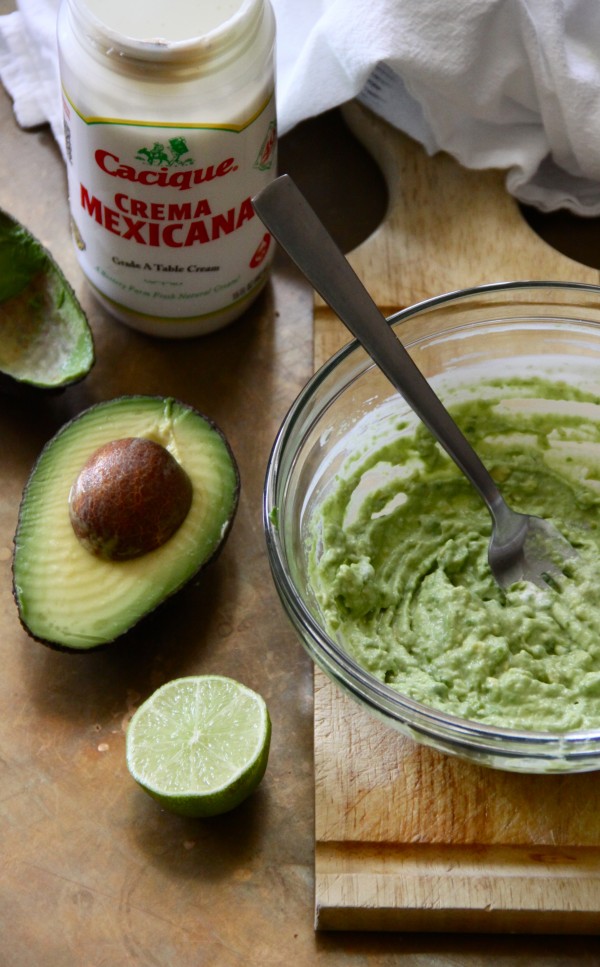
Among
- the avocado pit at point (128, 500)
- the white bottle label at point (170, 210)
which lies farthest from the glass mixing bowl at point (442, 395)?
the white bottle label at point (170, 210)

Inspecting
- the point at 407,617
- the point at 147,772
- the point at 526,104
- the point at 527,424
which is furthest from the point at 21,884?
the point at 526,104

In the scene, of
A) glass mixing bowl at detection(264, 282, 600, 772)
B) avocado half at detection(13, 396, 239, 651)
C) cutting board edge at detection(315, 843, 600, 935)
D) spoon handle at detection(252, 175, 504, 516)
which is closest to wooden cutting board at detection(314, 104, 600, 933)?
cutting board edge at detection(315, 843, 600, 935)

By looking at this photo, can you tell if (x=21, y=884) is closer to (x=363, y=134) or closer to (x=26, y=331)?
(x=26, y=331)

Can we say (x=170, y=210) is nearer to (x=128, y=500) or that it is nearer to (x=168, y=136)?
(x=168, y=136)

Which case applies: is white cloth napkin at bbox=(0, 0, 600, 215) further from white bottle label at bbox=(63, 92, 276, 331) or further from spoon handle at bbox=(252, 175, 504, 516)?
spoon handle at bbox=(252, 175, 504, 516)

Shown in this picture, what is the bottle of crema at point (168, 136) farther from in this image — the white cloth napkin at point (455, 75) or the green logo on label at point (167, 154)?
the white cloth napkin at point (455, 75)

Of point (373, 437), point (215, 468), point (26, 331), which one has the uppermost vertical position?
point (26, 331)
